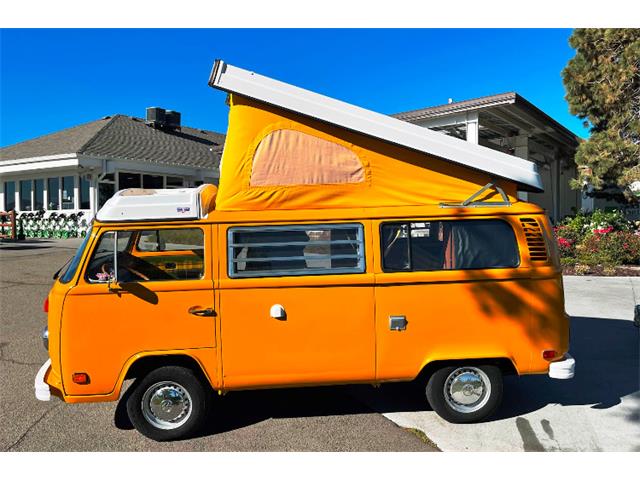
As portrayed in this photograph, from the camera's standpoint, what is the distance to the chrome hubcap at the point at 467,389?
153 inches

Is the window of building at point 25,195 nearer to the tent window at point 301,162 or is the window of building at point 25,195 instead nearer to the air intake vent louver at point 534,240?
the tent window at point 301,162

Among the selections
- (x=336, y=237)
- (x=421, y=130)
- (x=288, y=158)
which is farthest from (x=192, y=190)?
(x=421, y=130)

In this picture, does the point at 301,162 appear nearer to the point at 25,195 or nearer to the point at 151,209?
the point at 151,209

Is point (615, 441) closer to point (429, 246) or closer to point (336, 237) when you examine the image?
point (429, 246)

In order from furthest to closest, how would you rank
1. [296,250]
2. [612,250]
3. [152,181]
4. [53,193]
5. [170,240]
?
[152,181] < [53,193] < [612,250] < [170,240] < [296,250]

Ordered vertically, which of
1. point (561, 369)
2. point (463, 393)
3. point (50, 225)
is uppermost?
point (50, 225)

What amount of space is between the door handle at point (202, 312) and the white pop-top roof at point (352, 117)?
183 centimetres

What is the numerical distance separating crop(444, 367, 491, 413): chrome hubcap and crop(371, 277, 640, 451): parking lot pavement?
0.18 metres

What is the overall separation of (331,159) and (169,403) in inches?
97.3

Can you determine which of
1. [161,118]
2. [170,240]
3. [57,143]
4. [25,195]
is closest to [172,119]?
[161,118]

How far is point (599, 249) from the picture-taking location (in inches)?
460

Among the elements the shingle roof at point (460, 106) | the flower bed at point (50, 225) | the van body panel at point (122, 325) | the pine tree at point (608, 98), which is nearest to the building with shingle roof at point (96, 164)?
the flower bed at point (50, 225)

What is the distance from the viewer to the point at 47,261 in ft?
44.1

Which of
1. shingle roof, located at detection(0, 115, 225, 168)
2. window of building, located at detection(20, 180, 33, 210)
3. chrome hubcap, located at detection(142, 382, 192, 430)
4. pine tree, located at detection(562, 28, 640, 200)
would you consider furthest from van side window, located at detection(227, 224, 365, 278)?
window of building, located at detection(20, 180, 33, 210)
